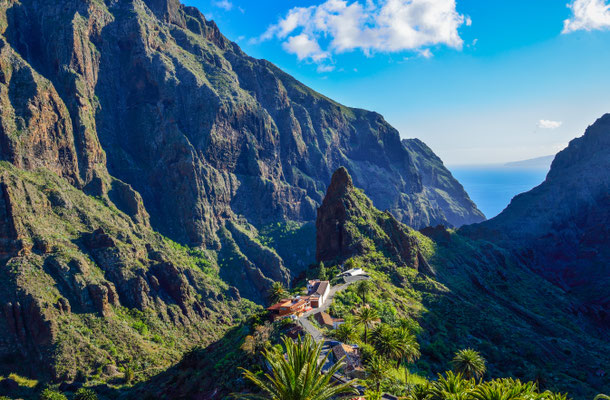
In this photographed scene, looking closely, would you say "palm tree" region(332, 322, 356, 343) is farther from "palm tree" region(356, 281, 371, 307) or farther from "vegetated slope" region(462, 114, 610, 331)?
"vegetated slope" region(462, 114, 610, 331)

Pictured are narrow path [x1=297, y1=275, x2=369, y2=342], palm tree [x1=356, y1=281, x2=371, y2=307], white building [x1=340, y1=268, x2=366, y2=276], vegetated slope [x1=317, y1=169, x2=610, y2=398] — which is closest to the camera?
narrow path [x1=297, y1=275, x2=369, y2=342]

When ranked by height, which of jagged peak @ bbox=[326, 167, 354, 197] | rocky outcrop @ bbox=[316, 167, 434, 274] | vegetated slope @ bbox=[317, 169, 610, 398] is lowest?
vegetated slope @ bbox=[317, 169, 610, 398]

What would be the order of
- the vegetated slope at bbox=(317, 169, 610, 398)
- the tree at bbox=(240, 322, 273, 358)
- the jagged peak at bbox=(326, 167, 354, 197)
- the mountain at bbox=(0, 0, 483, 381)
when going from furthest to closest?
1. the jagged peak at bbox=(326, 167, 354, 197)
2. the mountain at bbox=(0, 0, 483, 381)
3. the vegetated slope at bbox=(317, 169, 610, 398)
4. the tree at bbox=(240, 322, 273, 358)

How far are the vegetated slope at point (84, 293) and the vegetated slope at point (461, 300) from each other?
2325 inches

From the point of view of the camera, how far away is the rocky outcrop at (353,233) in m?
98.2

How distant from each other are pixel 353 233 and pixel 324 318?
45.2 m

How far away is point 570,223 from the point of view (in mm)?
176875

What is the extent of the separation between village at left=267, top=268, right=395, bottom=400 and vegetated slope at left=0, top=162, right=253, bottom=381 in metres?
53.4

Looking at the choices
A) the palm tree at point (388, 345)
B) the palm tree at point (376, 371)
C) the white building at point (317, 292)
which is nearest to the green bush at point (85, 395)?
the white building at point (317, 292)

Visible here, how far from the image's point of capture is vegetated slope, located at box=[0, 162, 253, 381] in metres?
90.9

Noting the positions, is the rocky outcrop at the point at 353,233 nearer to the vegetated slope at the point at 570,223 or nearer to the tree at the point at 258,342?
the tree at the point at 258,342

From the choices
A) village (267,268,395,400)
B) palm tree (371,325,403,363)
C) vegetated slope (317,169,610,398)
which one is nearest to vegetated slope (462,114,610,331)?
vegetated slope (317,169,610,398)

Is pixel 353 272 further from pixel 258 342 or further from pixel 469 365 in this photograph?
pixel 469 365

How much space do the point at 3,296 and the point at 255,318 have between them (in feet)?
239
